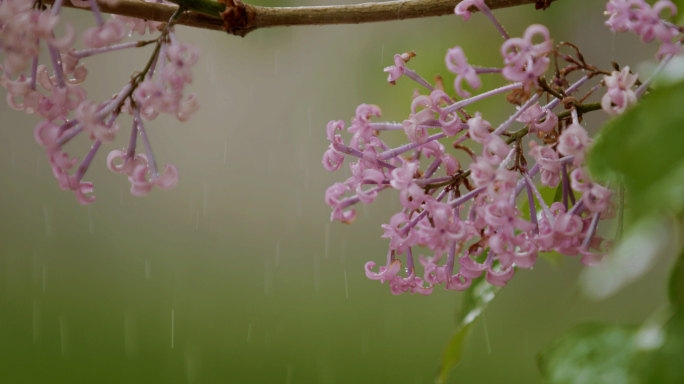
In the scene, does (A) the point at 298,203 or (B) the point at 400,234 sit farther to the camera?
(A) the point at 298,203

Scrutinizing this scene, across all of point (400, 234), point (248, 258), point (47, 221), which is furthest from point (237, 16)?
point (47, 221)

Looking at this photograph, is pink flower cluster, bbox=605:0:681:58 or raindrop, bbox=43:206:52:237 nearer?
pink flower cluster, bbox=605:0:681:58

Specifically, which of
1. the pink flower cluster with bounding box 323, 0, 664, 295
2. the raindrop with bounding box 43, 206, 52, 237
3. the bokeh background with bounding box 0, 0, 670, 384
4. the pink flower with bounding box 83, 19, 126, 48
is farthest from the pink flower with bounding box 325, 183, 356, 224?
the raindrop with bounding box 43, 206, 52, 237

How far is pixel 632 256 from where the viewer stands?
0.12 meters

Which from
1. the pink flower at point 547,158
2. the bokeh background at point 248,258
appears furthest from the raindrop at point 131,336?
the pink flower at point 547,158

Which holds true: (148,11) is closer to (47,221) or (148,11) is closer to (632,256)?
(632,256)

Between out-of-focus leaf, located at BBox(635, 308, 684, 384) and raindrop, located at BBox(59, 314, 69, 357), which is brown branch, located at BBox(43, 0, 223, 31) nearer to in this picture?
out-of-focus leaf, located at BBox(635, 308, 684, 384)

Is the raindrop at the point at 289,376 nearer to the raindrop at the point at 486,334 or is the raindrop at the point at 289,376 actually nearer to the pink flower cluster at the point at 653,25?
the raindrop at the point at 486,334

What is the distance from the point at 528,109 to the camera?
0.25 m

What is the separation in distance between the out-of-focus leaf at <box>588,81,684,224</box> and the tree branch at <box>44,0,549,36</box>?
17 centimetres

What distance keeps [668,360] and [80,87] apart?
24 cm

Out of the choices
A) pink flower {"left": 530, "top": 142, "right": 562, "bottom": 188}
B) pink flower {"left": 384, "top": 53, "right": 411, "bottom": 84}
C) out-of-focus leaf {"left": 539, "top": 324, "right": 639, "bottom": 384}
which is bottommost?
out-of-focus leaf {"left": 539, "top": 324, "right": 639, "bottom": 384}

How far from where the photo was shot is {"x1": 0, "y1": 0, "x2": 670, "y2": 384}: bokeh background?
1.58 meters

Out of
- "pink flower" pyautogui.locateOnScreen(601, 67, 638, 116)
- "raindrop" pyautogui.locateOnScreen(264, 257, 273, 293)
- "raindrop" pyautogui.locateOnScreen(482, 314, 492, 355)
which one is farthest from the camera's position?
"raindrop" pyautogui.locateOnScreen(264, 257, 273, 293)
